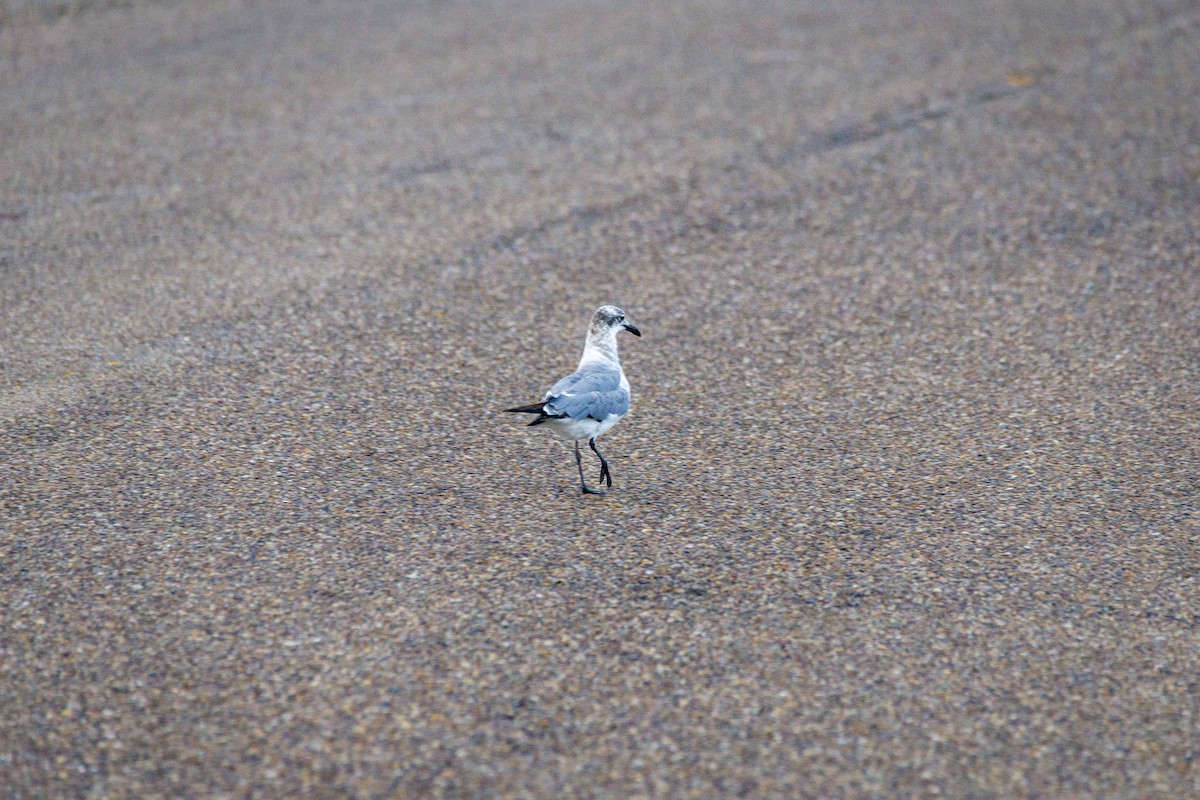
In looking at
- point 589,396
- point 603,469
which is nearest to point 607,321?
point 589,396

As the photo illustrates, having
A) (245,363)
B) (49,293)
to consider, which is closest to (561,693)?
(245,363)

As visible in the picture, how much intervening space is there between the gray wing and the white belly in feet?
0.09

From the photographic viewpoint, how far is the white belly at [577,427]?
5613mm

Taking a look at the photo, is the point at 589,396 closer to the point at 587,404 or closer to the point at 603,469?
the point at 587,404

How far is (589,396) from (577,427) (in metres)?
0.15

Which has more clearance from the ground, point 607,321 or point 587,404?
point 607,321

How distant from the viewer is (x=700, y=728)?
4.30 metres

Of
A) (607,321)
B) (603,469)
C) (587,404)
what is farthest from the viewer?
(607,321)

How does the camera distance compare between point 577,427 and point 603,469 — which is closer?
point 577,427

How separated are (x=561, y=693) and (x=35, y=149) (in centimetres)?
737

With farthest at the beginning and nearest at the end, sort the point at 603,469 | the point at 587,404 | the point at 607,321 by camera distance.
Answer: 1. the point at 607,321
2. the point at 603,469
3. the point at 587,404

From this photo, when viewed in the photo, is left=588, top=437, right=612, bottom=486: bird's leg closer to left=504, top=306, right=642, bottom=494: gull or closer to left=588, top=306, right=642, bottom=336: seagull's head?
left=504, top=306, right=642, bottom=494: gull

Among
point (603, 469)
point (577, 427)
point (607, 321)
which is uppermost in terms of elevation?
point (607, 321)

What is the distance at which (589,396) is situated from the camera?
5680mm
